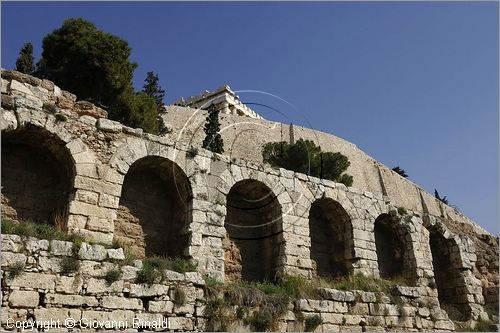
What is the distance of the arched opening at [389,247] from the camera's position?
14.8 meters

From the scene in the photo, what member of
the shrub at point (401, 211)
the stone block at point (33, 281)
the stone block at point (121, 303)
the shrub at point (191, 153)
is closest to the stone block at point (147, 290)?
the stone block at point (121, 303)

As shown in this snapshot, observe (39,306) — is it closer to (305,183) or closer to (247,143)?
(305,183)

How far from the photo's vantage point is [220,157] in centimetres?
1200

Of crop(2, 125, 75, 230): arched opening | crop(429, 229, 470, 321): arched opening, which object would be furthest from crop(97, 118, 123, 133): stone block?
crop(429, 229, 470, 321): arched opening

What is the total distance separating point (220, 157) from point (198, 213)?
5.65ft

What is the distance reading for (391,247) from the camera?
15125mm

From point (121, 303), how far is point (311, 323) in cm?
408

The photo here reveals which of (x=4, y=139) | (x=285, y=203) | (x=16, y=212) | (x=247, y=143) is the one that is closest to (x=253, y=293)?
(x=285, y=203)

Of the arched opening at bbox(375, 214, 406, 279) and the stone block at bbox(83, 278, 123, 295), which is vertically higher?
the arched opening at bbox(375, 214, 406, 279)

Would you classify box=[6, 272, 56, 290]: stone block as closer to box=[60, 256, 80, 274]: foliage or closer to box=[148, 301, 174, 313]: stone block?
box=[60, 256, 80, 274]: foliage

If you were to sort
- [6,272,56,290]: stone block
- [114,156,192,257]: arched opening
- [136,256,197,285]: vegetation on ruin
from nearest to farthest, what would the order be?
[6,272,56,290]: stone block < [136,256,197,285]: vegetation on ruin < [114,156,192,257]: arched opening

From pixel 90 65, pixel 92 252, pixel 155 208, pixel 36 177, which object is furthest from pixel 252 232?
pixel 90 65

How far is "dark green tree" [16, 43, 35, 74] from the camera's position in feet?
72.0

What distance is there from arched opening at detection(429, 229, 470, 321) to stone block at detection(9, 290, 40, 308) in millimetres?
11979
